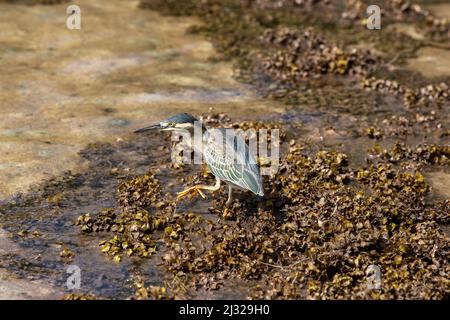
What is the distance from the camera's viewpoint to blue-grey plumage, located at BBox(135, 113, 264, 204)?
11.9m

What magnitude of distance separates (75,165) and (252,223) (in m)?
3.63

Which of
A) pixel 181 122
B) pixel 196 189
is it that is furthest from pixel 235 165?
pixel 181 122

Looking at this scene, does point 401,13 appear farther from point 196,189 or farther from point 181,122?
point 196,189

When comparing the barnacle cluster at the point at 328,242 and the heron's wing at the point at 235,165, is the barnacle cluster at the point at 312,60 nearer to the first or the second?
the barnacle cluster at the point at 328,242

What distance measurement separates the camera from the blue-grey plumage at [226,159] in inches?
467

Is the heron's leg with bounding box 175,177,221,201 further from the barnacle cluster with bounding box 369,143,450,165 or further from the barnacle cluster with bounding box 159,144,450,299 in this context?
the barnacle cluster with bounding box 369,143,450,165

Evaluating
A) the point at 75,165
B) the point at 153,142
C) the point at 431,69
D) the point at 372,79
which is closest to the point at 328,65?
the point at 372,79

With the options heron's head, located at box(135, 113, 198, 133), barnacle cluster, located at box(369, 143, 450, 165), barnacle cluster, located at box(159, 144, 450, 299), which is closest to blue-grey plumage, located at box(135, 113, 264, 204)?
heron's head, located at box(135, 113, 198, 133)

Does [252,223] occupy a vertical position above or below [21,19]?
below

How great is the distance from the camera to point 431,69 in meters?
18.2

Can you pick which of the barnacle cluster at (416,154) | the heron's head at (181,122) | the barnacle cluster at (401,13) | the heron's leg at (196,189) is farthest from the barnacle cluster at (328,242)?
the barnacle cluster at (401,13)

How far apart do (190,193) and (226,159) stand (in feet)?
3.11

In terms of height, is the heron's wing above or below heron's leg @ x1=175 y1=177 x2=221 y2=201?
above

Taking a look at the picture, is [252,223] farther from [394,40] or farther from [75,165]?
[394,40]
